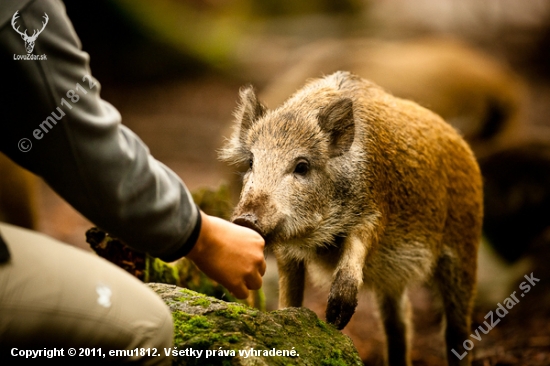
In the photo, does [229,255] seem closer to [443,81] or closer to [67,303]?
[67,303]

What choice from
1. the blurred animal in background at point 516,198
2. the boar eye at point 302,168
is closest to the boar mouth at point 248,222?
the boar eye at point 302,168

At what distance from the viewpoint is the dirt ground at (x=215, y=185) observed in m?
5.95

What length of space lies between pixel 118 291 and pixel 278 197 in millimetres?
1611

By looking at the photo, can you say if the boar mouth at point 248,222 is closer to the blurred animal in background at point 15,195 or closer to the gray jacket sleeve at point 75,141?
the gray jacket sleeve at point 75,141

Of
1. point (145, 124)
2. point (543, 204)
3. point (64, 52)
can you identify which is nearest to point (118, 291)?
point (64, 52)

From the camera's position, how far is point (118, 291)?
6.72 feet

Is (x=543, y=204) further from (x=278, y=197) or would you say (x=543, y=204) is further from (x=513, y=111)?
(x=278, y=197)

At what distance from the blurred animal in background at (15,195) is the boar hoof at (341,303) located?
167 inches

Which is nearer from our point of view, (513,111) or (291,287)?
(291,287)

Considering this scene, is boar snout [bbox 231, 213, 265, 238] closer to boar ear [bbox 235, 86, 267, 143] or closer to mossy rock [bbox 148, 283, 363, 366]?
mossy rock [bbox 148, 283, 363, 366]

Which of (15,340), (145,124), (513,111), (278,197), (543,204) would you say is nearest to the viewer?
(15,340)

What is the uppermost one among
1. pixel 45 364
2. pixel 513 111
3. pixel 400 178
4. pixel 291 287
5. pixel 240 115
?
pixel 513 111

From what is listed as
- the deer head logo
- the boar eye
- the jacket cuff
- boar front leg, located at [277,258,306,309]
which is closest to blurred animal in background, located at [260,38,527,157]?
boar front leg, located at [277,258,306,309]

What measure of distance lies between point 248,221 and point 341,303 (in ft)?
2.47
